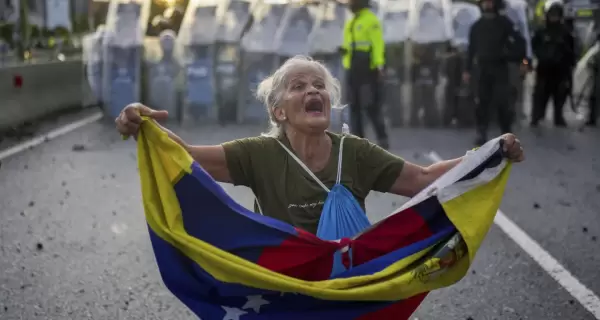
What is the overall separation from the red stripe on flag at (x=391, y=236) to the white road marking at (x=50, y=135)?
960 cm

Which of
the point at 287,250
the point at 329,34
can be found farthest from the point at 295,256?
the point at 329,34

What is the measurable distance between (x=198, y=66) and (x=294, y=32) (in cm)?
179

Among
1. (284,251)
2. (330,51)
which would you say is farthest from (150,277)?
(330,51)

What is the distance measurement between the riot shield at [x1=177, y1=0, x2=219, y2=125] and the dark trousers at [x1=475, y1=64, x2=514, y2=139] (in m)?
5.69

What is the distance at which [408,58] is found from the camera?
17.5m

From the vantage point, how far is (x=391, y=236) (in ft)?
11.8

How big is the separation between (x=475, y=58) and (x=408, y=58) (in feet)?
13.1

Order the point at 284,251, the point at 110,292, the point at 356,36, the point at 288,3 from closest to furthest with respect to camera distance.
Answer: the point at 284,251
the point at 110,292
the point at 356,36
the point at 288,3

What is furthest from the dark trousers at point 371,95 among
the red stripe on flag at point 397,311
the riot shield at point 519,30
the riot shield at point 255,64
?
the red stripe on flag at point 397,311

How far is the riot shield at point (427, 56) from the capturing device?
17.1m

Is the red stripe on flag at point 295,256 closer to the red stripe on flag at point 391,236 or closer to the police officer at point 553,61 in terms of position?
the red stripe on flag at point 391,236

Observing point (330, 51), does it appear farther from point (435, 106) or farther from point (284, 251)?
point (284, 251)

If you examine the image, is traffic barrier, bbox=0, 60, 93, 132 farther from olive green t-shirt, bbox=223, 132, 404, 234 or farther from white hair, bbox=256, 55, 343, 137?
olive green t-shirt, bbox=223, 132, 404, 234

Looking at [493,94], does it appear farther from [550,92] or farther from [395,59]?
[550,92]
